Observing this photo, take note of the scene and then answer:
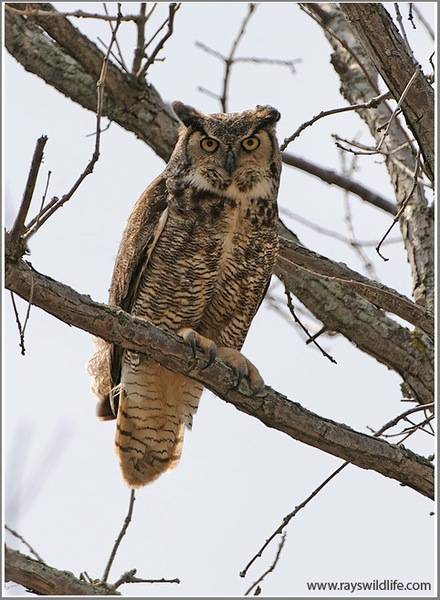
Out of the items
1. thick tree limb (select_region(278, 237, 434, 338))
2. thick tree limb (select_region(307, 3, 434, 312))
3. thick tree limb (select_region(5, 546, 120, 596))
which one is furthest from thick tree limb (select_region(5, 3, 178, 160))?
thick tree limb (select_region(5, 546, 120, 596))

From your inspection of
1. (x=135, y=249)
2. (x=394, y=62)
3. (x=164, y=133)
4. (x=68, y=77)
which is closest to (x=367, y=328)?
(x=135, y=249)

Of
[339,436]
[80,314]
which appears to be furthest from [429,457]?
[80,314]

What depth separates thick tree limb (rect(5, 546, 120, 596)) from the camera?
267cm

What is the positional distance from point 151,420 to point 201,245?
3.13ft

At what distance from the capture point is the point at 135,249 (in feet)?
12.8

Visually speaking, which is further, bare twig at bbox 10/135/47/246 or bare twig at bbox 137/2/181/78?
bare twig at bbox 137/2/181/78

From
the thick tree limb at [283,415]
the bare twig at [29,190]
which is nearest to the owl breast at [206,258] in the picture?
the thick tree limb at [283,415]

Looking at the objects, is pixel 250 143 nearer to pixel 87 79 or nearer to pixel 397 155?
pixel 397 155

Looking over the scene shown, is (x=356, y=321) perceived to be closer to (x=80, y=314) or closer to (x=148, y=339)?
(x=148, y=339)

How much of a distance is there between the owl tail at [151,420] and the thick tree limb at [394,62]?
1.66 meters

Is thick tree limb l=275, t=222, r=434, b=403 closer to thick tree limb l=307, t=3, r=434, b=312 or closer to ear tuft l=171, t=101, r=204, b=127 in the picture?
thick tree limb l=307, t=3, r=434, b=312

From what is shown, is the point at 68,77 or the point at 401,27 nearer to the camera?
the point at 401,27

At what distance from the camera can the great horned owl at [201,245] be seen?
3811mm

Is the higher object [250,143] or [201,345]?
[250,143]
